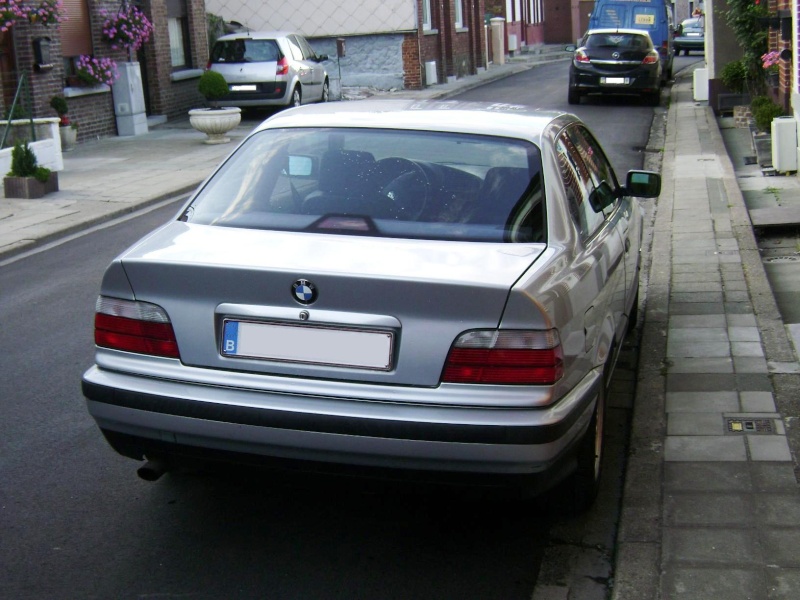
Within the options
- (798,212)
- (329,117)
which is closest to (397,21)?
(798,212)

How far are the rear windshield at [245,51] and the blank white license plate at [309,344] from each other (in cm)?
2109

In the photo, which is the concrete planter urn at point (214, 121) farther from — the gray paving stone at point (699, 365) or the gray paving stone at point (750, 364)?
the gray paving stone at point (750, 364)

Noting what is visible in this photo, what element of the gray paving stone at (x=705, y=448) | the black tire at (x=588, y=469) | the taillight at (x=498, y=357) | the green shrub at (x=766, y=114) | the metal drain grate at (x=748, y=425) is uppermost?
the taillight at (x=498, y=357)

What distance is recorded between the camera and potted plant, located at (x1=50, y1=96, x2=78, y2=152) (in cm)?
1930

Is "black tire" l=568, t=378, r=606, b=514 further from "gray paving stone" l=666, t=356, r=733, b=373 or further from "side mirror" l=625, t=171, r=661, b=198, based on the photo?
"gray paving stone" l=666, t=356, r=733, b=373

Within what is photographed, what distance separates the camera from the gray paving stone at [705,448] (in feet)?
15.7

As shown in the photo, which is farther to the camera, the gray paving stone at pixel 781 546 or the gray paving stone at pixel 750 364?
the gray paving stone at pixel 750 364

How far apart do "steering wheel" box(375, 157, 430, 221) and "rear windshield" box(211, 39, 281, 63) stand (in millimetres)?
20266

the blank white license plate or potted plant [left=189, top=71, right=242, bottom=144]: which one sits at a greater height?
the blank white license plate

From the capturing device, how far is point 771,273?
8.66m

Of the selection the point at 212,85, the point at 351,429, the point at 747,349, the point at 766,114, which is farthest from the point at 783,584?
the point at 212,85

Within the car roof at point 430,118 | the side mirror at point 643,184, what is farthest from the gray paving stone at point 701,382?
the car roof at point 430,118

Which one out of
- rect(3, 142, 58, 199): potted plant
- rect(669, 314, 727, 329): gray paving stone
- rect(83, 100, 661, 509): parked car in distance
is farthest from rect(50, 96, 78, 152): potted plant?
rect(83, 100, 661, 509): parked car in distance

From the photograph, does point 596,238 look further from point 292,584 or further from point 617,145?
point 617,145
